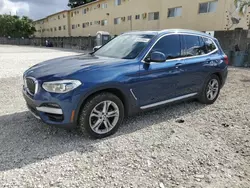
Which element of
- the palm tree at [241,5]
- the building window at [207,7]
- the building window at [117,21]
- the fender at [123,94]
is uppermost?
the building window at [117,21]

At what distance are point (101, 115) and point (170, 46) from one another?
6.46 feet

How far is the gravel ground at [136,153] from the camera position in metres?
2.39

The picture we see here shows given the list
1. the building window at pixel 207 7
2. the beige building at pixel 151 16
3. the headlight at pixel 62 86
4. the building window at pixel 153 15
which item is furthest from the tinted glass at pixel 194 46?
the building window at pixel 153 15

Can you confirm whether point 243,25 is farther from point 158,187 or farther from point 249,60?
point 158,187

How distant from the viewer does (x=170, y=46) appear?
13.1ft

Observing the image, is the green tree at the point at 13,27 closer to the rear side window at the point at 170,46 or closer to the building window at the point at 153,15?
the building window at the point at 153,15

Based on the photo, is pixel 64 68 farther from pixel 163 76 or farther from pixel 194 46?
pixel 194 46

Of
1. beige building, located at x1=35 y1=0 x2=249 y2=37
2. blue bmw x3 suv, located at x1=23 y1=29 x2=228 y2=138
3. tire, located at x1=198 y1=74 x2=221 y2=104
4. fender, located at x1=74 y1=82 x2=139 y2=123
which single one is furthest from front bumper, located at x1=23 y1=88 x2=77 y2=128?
beige building, located at x1=35 y1=0 x2=249 y2=37

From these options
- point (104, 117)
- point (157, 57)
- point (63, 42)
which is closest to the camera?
point (104, 117)

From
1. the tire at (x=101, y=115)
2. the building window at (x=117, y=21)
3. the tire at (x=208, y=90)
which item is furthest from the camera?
the building window at (x=117, y=21)

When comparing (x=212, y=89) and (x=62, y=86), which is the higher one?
(x=62, y=86)

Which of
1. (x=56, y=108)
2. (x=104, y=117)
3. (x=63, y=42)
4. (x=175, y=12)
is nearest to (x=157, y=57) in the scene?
(x=104, y=117)

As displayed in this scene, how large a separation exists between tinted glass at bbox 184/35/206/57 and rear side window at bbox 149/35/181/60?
0.82ft

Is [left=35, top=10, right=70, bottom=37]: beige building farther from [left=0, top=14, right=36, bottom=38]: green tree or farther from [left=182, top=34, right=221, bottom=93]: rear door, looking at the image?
[left=182, top=34, right=221, bottom=93]: rear door
